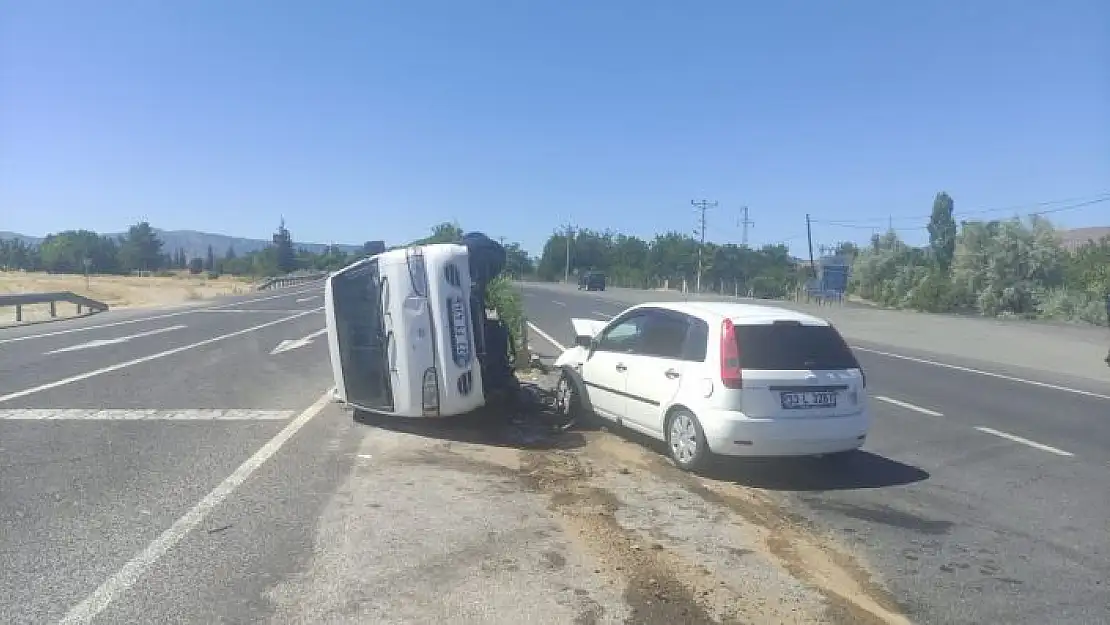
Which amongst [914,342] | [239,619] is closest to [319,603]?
[239,619]

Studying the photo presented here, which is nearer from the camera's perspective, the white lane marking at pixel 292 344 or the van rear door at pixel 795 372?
the van rear door at pixel 795 372

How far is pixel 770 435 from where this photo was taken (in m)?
7.39

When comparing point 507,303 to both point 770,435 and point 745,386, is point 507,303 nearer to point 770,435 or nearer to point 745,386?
point 745,386

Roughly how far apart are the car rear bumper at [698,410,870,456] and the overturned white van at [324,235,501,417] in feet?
8.40

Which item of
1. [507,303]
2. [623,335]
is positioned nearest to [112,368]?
[507,303]

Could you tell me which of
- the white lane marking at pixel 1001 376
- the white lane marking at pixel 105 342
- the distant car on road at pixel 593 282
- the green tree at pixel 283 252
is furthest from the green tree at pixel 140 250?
the white lane marking at pixel 1001 376

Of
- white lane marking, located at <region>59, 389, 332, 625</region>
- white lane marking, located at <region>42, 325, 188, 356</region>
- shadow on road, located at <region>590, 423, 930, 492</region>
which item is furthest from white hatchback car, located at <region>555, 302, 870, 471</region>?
white lane marking, located at <region>42, 325, 188, 356</region>

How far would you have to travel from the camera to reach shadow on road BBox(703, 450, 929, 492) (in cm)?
755

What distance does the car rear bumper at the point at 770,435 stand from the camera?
738 cm

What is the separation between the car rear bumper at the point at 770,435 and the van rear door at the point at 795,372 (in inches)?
3.0

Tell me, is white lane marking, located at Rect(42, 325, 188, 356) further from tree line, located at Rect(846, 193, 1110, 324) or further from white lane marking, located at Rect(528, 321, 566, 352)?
tree line, located at Rect(846, 193, 1110, 324)

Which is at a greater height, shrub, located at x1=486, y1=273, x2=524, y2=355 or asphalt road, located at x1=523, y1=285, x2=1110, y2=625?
shrub, located at x1=486, y1=273, x2=524, y2=355

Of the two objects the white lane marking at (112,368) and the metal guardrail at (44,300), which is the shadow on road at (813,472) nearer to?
the white lane marking at (112,368)

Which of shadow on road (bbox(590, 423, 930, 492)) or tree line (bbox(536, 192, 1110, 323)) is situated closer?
shadow on road (bbox(590, 423, 930, 492))
